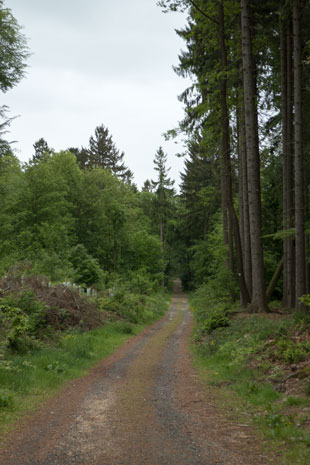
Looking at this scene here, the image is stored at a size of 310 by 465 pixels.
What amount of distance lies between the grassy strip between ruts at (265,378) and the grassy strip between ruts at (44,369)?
323 cm

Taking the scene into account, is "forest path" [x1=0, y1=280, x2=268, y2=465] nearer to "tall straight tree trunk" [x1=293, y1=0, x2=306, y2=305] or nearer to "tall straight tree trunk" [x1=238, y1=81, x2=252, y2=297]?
"tall straight tree trunk" [x1=293, y1=0, x2=306, y2=305]

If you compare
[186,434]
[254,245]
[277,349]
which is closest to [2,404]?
[186,434]

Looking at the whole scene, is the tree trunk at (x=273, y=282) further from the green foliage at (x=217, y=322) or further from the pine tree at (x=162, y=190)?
the pine tree at (x=162, y=190)

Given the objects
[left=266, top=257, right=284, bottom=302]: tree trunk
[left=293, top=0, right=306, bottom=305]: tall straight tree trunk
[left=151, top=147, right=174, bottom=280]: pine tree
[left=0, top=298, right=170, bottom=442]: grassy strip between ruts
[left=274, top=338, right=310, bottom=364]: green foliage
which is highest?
[left=151, top=147, right=174, bottom=280]: pine tree

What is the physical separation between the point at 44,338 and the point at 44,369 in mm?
3020

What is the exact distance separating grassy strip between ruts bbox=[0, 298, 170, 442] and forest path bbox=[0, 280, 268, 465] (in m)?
0.34

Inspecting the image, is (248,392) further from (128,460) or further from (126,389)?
(128,460)

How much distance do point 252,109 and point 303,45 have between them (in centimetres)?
294

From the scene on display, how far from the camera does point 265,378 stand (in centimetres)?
766

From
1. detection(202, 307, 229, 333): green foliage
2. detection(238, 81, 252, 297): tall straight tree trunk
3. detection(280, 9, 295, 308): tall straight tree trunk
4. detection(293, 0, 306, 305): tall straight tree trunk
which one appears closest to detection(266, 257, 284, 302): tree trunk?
detection(280, 9, 295, 308): tall straight tree trunk

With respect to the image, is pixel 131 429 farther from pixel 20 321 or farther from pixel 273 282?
pixel 273 282

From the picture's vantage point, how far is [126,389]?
815 centimetres

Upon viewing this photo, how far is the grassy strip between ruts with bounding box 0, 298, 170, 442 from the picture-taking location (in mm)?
6556

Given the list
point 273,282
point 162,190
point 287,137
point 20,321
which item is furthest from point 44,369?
point 162,190
